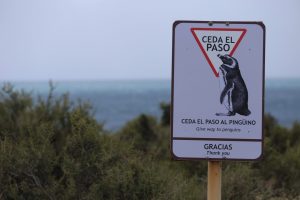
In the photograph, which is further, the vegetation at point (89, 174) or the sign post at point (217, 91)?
the vegetation at point (89, 174)

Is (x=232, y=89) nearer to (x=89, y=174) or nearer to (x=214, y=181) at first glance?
(x=214, y=181)

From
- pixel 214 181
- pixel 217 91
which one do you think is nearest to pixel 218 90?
pixel 217 91

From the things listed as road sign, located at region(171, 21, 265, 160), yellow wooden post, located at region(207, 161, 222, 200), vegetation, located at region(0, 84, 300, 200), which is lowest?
vegetation, located at region(0, 84, 300, 200)

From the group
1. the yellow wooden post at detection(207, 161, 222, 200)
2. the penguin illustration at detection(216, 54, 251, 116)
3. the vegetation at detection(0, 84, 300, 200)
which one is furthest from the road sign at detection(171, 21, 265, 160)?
the vegetation at detection(0, 84, 300, 200)

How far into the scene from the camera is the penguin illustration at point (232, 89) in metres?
3.30

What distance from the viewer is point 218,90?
3.32 meters

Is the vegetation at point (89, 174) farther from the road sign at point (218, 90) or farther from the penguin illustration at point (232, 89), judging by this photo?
the penguin illustration at point (232, 89)

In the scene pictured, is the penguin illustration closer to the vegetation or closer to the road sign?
the road sign

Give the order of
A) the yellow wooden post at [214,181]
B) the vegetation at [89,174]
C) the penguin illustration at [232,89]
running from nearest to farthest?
1. the penguin illustration at [232,89]
2. the yellow wooden post at [214,181]
3. the vegetation at [89,174]

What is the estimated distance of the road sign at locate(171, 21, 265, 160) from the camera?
3.31m

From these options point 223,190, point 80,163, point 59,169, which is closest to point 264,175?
point 223,190

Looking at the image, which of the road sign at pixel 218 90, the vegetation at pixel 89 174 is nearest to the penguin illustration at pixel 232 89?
the road sign at pixel 218 90

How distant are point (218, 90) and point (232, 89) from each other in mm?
85

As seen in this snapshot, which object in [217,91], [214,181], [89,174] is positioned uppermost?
[217,91]
